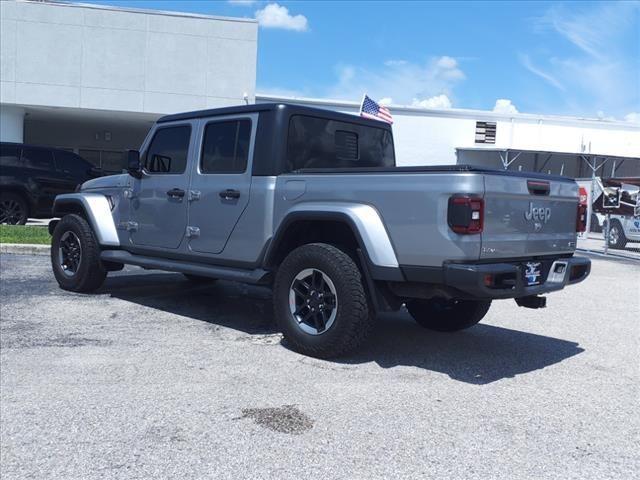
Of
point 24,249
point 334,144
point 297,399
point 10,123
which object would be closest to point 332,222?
point 334,144

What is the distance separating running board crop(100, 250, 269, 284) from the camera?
540 cm

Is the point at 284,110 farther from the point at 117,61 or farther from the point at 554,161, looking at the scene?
the point at 554,161

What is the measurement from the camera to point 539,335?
6176 millimetres

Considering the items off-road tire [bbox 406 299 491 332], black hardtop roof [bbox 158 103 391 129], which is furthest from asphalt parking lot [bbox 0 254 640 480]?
black hardtop roof [bbox 158 103 391 129]

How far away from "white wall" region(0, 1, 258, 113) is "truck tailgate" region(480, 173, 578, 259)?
61.8ft

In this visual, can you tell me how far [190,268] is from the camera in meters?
6.00

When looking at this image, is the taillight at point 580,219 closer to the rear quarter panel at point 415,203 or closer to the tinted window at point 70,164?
the rear quarter panel at point 415,203

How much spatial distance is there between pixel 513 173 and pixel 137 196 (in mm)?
3995

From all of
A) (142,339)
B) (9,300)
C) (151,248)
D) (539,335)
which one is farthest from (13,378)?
(539,335)

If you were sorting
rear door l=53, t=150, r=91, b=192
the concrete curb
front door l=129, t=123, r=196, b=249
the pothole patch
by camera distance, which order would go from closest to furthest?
the pothole patch
front door l=129, t=123, r=196, b=249
the concrete curb
rear door l=53, t=150, r=91, b=192

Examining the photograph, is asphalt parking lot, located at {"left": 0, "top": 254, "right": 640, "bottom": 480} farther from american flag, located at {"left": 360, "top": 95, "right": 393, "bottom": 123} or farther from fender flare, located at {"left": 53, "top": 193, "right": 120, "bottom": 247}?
american flag, located at {"left": 360, "top": 95, "right": 393, "bottom": 123}

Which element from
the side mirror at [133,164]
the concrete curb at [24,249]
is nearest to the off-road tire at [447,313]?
the side mirror at [133,164]

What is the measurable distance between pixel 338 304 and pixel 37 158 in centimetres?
1110

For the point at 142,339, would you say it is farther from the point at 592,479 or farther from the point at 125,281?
the point at 592,479
